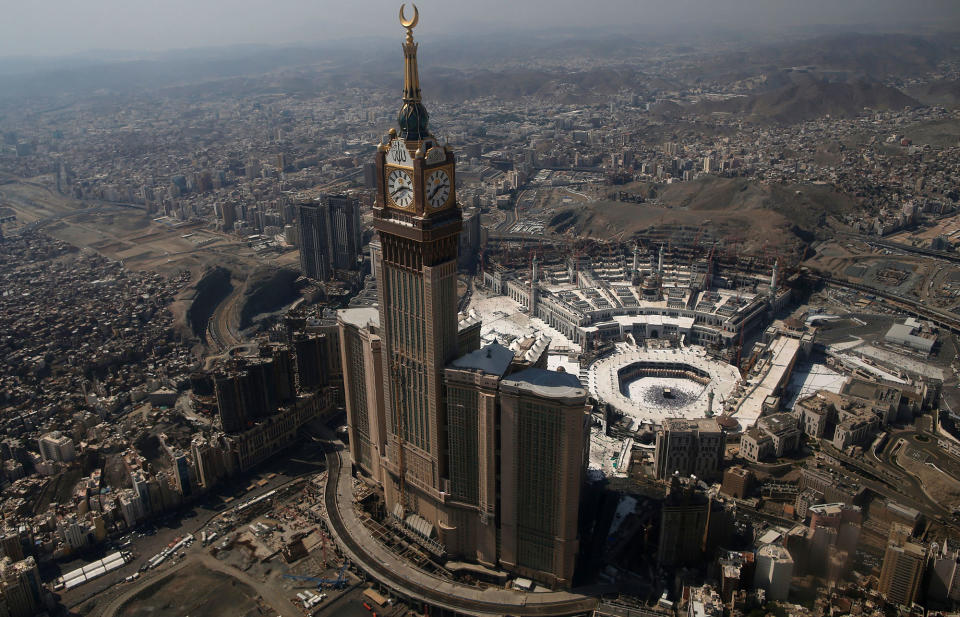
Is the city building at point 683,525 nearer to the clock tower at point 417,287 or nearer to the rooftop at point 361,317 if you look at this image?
the clock tower at point 417,287

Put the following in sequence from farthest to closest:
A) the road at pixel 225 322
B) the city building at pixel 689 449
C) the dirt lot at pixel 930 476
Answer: the road at pixel 225 322, the city building at pixel 689 449, the dirt lot at pixel 930 476

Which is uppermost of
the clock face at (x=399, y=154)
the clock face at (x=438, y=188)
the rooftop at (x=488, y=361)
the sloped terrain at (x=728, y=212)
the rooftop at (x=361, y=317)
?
the clock face at (x=399, y=154)

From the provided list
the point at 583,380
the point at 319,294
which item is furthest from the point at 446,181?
the point at 319,294

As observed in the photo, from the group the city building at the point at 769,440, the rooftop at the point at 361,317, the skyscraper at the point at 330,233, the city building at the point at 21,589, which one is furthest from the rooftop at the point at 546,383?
the skyscraper at the point at 330,233

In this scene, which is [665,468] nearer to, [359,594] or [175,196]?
[359,594]

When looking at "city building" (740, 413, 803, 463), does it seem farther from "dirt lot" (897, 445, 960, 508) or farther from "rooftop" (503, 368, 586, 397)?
"rooftop" (503, 368, 586, 397)

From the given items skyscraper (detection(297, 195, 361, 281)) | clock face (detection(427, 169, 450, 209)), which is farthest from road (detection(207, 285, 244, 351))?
clock face (detection(427, 169, 450, 209))

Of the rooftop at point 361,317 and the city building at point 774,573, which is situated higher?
the rooftop at point 361,317
